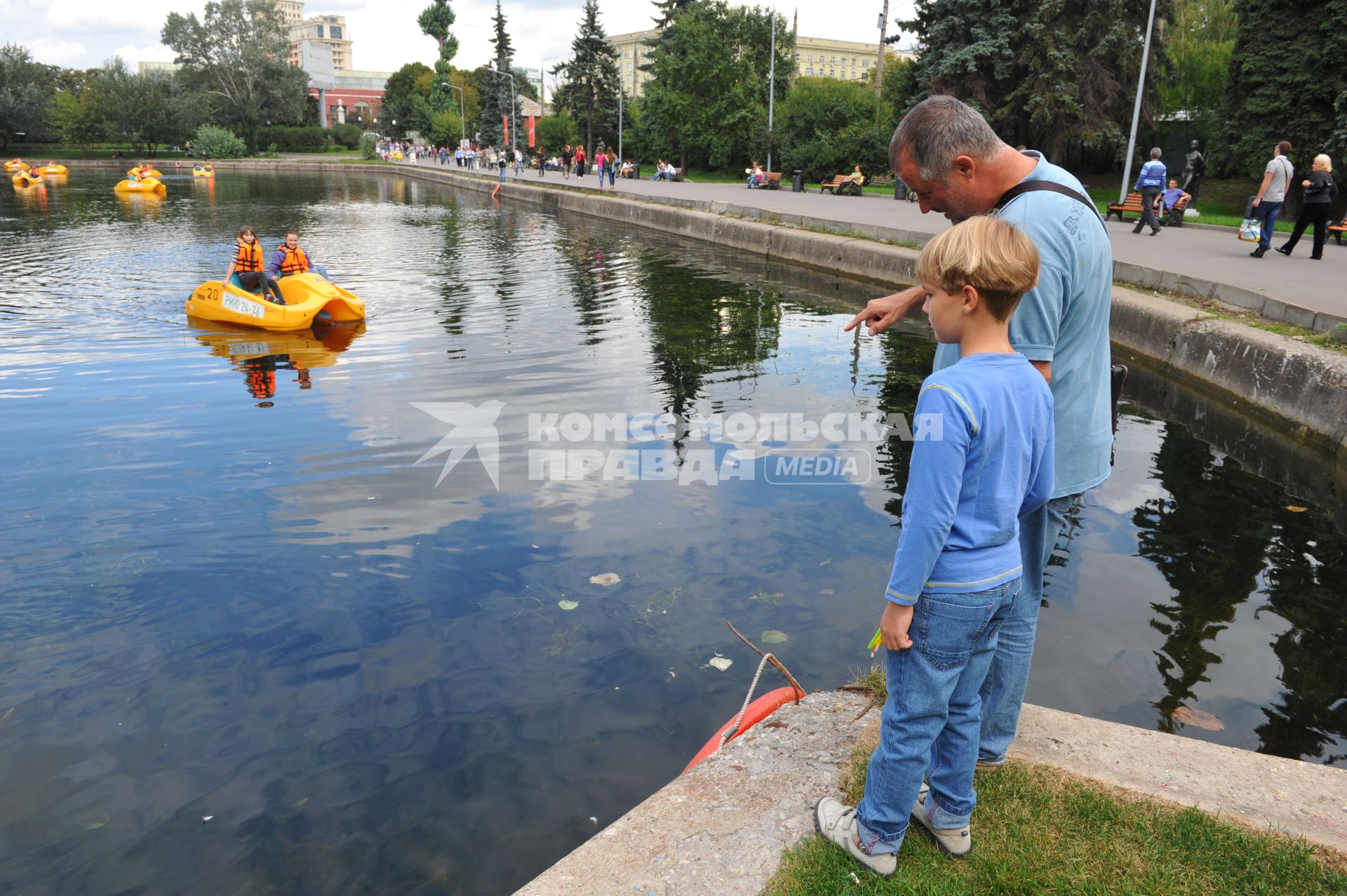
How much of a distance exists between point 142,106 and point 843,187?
72.8 m

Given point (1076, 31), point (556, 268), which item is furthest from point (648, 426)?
point (1076, 31)

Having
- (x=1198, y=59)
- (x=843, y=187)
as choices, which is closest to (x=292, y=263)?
(x=843, y=187)

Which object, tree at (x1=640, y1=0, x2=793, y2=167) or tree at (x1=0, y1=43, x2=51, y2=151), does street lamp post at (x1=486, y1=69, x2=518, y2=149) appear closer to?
tree at (x1=640, y1=0, x2=793, y2=167)

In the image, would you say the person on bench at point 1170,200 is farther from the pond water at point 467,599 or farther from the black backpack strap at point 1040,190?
the black backpack strap at point 1040,190

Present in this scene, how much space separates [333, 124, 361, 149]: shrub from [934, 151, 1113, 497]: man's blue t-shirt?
350 ft

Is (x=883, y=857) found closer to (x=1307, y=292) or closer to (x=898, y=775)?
(x=898, y=775)

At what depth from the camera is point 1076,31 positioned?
98.3 ft

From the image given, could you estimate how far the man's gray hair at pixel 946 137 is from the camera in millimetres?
2615

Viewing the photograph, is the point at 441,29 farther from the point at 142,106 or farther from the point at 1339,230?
the point at 1339,230

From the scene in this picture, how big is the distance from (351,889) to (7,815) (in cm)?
148

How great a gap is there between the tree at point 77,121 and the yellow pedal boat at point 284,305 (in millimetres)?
80844

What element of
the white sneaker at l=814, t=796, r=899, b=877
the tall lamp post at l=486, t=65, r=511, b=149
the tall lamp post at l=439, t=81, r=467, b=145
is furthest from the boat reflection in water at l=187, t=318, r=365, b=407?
the tall lamp post at l=439, t=81, r=467, b=145

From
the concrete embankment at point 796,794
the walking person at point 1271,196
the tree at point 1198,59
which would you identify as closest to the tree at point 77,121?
the tree at point 1198,59

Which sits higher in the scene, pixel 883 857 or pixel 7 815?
pixel 883 857
